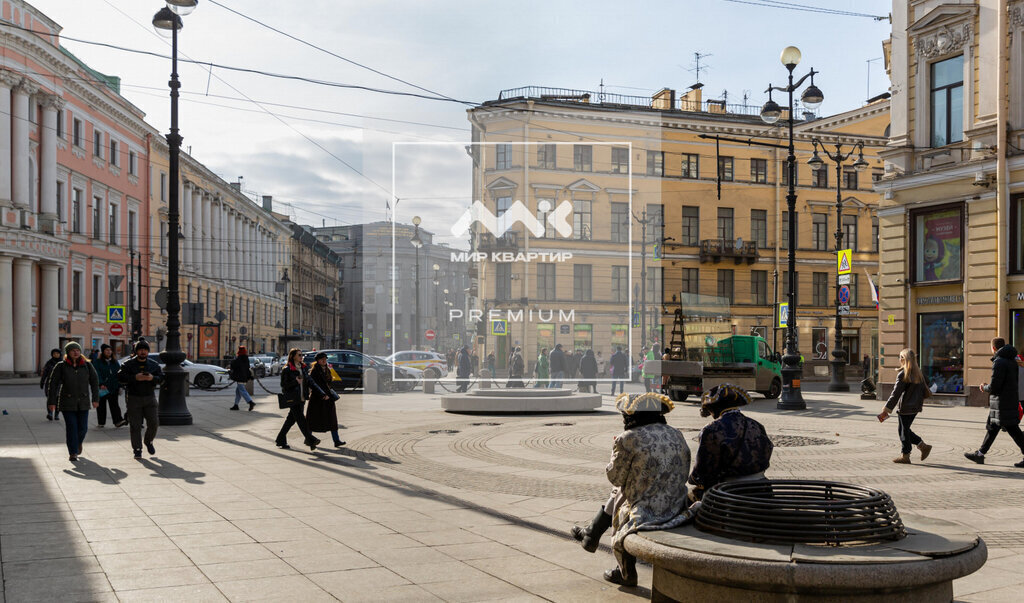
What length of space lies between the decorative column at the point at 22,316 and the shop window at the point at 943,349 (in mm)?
39857

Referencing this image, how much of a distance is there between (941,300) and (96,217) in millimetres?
46531

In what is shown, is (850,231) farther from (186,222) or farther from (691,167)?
(186,222)

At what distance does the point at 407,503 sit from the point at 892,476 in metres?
6.28

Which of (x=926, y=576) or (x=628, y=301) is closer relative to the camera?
(x=926, y=576)

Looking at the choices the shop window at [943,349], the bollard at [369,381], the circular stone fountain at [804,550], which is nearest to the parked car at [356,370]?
the bollard at [369,381]

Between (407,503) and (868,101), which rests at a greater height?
(868,101)

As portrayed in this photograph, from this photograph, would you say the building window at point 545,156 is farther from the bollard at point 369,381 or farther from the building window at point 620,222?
the bollard at point 369,381

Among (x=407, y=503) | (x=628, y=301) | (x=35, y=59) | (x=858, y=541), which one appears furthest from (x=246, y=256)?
(x=858, y=541)

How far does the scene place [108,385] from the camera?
1806cm

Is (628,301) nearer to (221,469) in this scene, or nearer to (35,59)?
(221,469)

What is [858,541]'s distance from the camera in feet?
15.1

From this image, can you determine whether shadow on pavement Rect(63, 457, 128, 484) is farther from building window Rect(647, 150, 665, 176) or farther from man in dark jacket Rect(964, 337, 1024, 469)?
building window Rect(647, 150, 665, 176)

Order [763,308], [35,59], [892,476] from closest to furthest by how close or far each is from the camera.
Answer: [892,476] < [35,59] < [763,308]

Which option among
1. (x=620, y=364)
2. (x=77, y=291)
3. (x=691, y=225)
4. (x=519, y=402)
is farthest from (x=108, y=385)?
(x=691, y=225)
